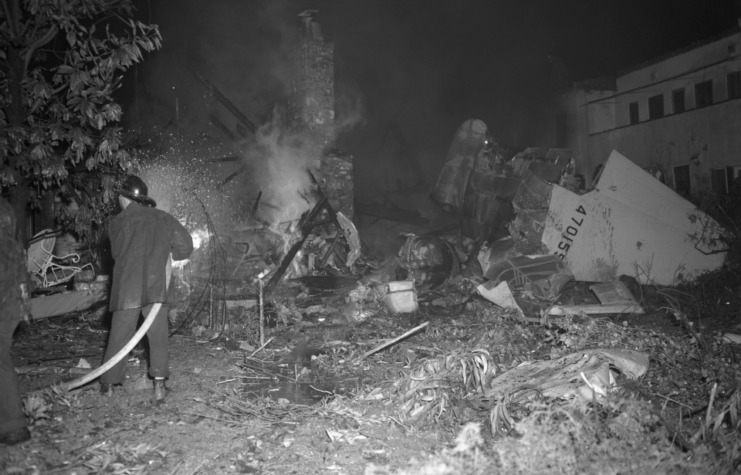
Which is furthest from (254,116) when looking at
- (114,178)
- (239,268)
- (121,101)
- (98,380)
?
(98,380)

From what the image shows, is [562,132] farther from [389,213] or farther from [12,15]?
[12,15]

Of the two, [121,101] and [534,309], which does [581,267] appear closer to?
[534,309]

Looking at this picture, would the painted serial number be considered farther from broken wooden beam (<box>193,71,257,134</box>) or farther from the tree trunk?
the tree trunk

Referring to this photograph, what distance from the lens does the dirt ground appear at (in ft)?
9.20

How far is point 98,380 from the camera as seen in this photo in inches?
155

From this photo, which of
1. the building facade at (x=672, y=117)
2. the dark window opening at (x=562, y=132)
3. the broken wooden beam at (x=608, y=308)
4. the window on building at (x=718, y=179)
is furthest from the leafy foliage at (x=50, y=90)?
the dark window opening at (x=562, y=132)

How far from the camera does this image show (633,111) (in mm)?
20531

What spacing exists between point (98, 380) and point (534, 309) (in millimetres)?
5778

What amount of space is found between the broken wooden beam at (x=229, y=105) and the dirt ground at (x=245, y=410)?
5655 millimetres

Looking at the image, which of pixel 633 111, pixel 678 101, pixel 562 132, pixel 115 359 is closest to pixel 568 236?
pixel 115 359

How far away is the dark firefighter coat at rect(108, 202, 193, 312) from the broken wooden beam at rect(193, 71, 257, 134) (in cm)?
681

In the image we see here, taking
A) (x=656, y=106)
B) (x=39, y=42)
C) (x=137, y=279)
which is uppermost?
(x=656, y=106)

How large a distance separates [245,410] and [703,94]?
19898mm

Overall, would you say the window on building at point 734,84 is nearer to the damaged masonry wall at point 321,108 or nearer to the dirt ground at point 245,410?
the damaged masonry wall at point 321,108
